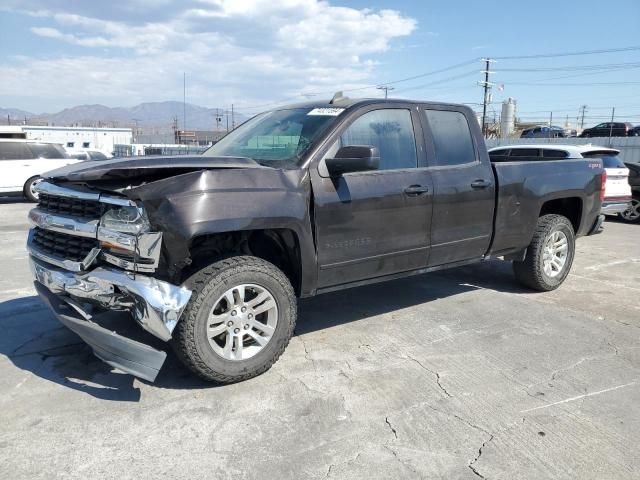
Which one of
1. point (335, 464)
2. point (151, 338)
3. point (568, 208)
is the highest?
point (568, 208)

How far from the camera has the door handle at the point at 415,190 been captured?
14.1 ft

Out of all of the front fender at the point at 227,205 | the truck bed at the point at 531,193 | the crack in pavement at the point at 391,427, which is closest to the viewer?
the crack in pavement at the point at 391,427

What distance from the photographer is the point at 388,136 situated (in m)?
4.38

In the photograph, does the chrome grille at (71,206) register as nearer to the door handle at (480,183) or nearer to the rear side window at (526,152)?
the door handle at (480,183)

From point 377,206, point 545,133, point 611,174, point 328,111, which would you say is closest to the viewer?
point 377,206

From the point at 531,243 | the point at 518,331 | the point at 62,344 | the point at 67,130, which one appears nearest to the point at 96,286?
the point at 62,344

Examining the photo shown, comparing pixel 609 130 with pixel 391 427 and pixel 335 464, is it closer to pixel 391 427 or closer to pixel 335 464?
pixel 391 427

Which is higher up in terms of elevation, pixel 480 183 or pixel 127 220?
pixel 480 183

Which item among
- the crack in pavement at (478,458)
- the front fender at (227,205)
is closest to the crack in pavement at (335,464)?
the crack in pavement at (478,458)

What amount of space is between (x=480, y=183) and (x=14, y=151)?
13.7 metres

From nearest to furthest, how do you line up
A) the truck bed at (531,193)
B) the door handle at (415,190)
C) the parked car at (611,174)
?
the door handle at (415,190), the truck bed at (531,193), the parked car at (611,174)

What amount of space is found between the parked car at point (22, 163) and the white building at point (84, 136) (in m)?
39.5

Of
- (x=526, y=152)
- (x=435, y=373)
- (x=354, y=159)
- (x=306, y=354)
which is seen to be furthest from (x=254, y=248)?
(x=526, y=152)

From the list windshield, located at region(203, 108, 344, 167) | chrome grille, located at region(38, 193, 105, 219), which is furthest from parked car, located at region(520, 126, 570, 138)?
chrome grille, located at region(38, 193, 105, 219)
